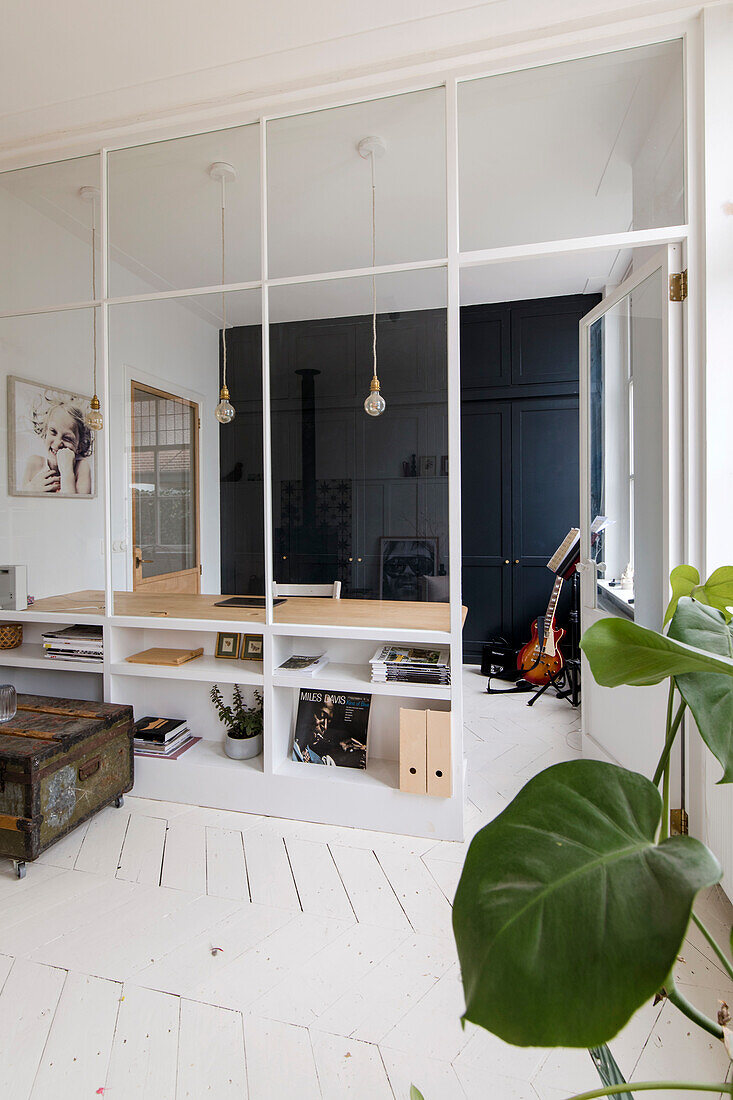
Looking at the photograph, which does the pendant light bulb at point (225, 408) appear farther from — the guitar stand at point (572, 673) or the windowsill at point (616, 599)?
the guitar stand at point (572, 673)

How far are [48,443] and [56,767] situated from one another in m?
1.44

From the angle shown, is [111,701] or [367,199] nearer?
[367,199]

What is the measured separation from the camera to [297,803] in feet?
7.48

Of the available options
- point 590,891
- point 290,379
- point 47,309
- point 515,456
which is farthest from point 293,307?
point 515,456

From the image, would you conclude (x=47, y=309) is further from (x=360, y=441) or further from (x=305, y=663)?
(x=305, y=663)

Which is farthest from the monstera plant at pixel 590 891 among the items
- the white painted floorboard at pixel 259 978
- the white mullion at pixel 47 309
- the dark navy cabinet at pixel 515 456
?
the dark navy cabinet at pixel 515 456

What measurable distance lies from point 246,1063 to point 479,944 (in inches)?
49.2

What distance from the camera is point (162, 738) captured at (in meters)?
2.46

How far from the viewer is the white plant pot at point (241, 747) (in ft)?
7.95

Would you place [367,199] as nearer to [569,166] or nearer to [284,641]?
[569,166]

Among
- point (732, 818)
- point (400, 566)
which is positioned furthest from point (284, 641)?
point (732, 818)

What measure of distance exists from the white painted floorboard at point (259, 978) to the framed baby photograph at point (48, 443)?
4.83 ft

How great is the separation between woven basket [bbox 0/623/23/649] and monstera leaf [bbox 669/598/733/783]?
2.91m

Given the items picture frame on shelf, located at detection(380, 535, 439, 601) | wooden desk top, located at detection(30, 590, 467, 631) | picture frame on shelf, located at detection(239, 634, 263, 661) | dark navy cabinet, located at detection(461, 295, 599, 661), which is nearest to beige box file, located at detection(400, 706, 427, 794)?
wooden desk top, located at detection(30, 590, 467, 631)
